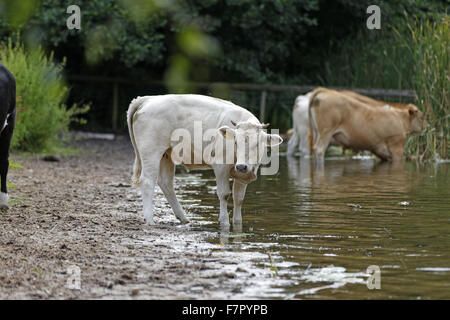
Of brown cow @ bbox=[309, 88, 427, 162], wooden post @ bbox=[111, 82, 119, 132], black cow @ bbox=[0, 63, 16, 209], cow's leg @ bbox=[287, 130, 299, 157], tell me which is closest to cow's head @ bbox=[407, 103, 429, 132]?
brown cow @ bbox=[309, 88, 427, 162]

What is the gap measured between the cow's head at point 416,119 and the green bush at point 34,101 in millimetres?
6229

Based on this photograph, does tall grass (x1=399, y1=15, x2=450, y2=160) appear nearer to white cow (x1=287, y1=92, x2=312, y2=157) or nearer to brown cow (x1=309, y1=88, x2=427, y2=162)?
brown cow (x1=309, y1=88, x2=427, y2=162)

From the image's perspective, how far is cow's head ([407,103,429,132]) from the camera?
14.3m

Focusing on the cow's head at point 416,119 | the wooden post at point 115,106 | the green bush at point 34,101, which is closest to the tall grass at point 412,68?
the cow's head at point 416,119

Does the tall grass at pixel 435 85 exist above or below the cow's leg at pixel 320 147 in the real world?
above

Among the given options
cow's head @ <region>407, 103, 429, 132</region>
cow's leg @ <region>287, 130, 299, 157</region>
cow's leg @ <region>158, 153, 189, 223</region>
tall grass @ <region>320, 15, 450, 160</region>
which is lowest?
cow's leg @ <region>287, 130, 299, 157</region>

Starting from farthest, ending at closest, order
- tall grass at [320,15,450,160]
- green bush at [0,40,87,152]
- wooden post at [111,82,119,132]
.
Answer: wooden post at [111,82,119,132] < tall grass at [320,15,450,160] < green bush at [0,40,87,152]

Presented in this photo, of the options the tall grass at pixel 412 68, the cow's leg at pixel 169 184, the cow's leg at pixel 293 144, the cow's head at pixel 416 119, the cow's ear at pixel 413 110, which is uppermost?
the tall grass at pixel 412 68

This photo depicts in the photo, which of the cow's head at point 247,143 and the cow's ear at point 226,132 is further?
the cow's ear at point 226,132

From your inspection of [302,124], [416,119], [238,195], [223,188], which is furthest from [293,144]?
[223,188]

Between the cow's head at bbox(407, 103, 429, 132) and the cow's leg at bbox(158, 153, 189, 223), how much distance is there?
8.11 metres

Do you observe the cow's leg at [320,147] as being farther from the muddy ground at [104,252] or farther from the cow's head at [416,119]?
the muddy ground at [104,252]

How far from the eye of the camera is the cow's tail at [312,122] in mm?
14594

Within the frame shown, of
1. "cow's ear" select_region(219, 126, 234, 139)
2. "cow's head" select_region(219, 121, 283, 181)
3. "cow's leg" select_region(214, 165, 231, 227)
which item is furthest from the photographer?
"cow's leg" select_region(214, 165, 231, 227)
